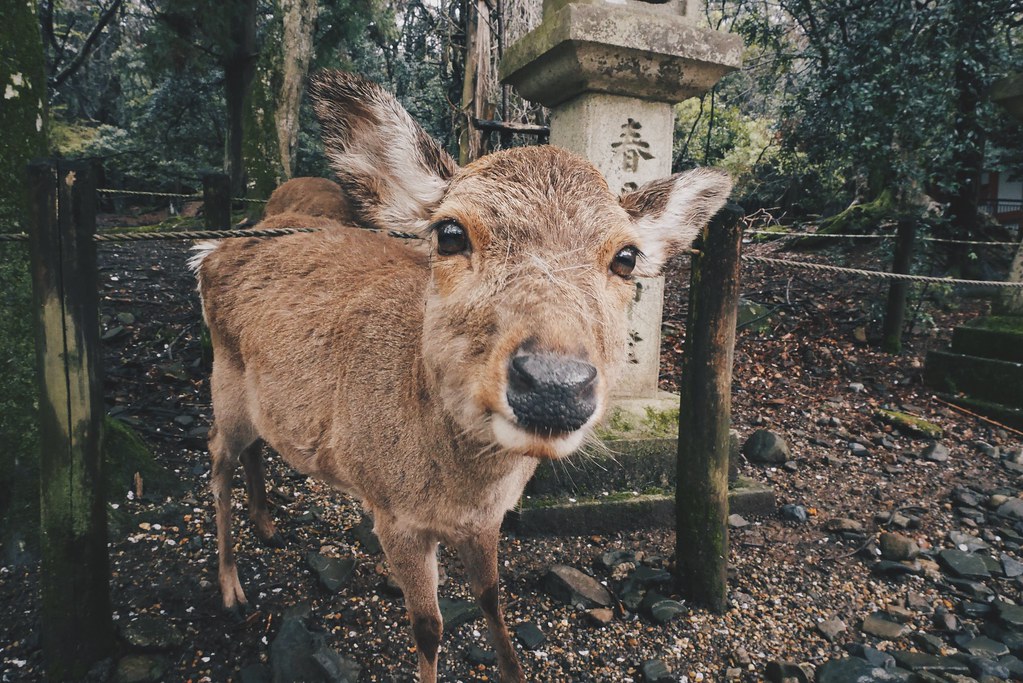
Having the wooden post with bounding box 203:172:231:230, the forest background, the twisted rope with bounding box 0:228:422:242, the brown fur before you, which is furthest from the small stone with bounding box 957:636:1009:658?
the wooden post with bounding box 203:172:231:230

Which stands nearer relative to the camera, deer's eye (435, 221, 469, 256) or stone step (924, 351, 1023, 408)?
deer's eye (435, 221, 469, 256)

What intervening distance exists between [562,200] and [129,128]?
24371 millimetres

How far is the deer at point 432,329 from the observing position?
1.74 metres

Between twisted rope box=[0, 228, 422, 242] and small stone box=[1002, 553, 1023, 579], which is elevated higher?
twisted rope box=[0, 228, 422, 242]

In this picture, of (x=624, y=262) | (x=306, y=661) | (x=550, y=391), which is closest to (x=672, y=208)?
(x=624, y=262)

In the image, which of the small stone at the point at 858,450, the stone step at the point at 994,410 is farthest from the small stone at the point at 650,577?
the stone step at the point at 994,410

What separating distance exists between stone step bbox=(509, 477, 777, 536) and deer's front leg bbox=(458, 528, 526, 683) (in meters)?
1.17

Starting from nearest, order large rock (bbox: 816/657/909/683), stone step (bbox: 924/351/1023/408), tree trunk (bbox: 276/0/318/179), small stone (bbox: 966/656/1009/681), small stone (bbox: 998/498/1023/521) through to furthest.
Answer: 1. large rock (bbox: 816/657/909/683)
2. small stone (bbox: 966/656/1009/681)
3. small stone (bbox: 998/498/1023/521)
4. stone step (bbox: 924/351/1023/408)
5. tree trunk (bbox: 276/0/318/179)

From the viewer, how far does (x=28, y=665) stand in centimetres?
267

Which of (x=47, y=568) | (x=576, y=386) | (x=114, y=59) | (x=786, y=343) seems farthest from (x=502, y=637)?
(x=114, y=59)

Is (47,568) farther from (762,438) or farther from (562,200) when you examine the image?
(762,438)

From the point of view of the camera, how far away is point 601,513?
4.02m

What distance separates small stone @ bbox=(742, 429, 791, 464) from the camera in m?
5.17

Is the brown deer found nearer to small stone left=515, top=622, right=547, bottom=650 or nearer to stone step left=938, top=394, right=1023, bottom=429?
small stone left=515, top=622, right=547, bottom=650
